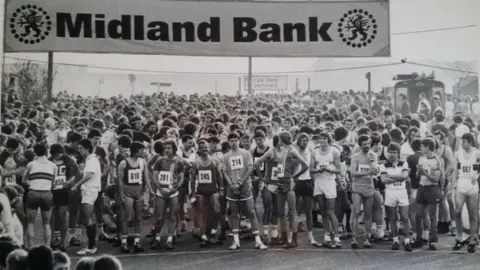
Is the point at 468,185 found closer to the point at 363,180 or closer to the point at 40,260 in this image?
the point at 363,180

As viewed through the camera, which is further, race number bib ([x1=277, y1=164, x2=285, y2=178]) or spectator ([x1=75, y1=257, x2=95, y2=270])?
race number bib ([x1=277, y1=164, x2=285, y2=178])

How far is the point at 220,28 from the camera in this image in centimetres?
506

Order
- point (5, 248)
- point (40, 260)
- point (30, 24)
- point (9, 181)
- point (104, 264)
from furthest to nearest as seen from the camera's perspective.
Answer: point (30, 24) → point (9, 181) → point (5, 248) → point (40, 260) → point (104, 264)

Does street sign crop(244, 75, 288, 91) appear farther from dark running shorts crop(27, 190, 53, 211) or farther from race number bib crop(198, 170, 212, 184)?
dark running shorts crop(27, 190, 53, 211)

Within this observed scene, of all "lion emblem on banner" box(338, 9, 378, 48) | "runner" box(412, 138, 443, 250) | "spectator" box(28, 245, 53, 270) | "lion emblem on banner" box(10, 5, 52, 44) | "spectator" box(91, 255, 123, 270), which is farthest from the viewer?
"runner" box(412, 138, 443, 250)

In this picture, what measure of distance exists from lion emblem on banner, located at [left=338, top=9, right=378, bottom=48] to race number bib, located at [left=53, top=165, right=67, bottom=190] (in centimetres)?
258

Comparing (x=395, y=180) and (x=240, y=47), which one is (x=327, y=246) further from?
(x=240, y=47)

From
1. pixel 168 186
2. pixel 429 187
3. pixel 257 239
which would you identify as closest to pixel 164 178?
pixel 168 186

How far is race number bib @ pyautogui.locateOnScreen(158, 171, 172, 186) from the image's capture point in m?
5.19

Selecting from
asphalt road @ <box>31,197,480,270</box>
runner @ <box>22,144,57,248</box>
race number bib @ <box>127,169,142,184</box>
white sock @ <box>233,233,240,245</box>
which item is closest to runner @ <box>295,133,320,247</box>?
asphalt road @ <box>31,197,480,270</box>

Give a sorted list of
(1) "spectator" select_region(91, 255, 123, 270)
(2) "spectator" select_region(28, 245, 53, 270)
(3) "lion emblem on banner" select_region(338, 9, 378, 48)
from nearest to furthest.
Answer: (1) "spectator" select_region(91, 255, 123, 270) < (2) "spectator" select_region(28, 245, 53, 270) < (3) "lion emblem on banner" select_region(338, 9, 378, 48)

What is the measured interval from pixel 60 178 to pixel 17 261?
57.1 inches

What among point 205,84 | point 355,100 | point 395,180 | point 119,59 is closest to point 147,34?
point 119,59

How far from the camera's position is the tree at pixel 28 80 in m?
4.82
